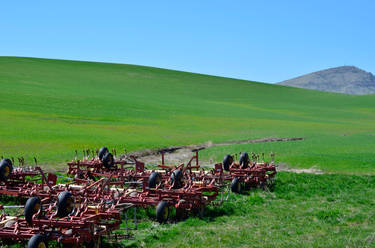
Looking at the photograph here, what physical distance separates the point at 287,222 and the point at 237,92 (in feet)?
329

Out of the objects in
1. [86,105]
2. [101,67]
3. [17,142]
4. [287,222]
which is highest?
[101,67]

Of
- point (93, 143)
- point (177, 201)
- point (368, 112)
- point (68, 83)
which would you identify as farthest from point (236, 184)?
point (368, 112)

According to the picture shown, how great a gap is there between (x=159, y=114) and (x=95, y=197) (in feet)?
171

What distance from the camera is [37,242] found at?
10234 millimetres

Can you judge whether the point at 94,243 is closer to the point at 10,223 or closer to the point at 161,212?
the point at 10,223

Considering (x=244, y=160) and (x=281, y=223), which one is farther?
(x=244, y=160)

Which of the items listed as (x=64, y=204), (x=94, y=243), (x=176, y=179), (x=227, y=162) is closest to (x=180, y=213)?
(x=176, y=179)

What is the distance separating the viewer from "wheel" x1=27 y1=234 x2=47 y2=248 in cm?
1016

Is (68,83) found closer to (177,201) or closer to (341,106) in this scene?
(341,106)

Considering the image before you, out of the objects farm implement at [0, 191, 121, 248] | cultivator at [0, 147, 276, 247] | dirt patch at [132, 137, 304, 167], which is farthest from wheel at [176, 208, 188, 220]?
dirt patch at [132, 137, 304, 167]

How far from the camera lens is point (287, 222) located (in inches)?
585

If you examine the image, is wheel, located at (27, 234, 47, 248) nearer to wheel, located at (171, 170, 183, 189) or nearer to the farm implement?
the farm implement

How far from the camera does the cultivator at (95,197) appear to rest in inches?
441

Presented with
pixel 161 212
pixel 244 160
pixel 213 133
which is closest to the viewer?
pixel 161 212
